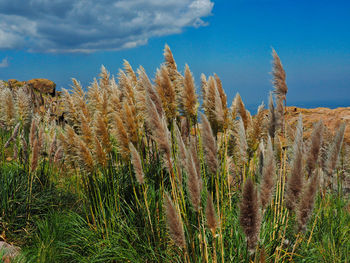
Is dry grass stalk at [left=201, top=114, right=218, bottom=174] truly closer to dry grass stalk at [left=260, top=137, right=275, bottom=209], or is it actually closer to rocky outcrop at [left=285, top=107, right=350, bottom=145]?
dry grass stalk at [left=260, top=137, right=275, bottom=209]

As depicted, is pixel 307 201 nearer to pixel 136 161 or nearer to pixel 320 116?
pixel 136 161

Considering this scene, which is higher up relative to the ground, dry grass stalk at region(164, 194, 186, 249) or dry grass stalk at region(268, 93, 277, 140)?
dry grass stalk at region(268, 93, 277, 140)

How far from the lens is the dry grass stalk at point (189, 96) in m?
3.66

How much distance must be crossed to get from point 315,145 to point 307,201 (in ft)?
2.08

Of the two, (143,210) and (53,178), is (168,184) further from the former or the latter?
(53,178)

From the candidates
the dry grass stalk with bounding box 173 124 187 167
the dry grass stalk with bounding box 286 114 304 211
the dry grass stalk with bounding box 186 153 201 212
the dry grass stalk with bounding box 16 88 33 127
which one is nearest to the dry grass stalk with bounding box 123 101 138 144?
the dry grass stalk with bounding box 173 124 187 167

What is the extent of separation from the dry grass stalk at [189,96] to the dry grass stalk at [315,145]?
58.0 inches

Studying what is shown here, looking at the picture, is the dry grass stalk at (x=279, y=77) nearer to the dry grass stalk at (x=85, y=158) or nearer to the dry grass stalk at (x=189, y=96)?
the dry grass stalk at (x=189, y=96)

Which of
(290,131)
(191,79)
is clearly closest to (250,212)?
(191,79)

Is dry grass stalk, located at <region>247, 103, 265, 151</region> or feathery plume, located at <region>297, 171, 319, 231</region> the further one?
dry grass stalk, located at <region>247, 103, 265, 151</region>

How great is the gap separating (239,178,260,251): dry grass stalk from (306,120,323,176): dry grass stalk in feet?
3.57

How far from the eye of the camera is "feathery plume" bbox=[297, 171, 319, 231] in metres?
2.28

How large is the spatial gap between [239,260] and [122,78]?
2687 millimetres

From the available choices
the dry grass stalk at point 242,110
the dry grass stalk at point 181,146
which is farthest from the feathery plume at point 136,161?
the dry grass stalk at point 242,110
